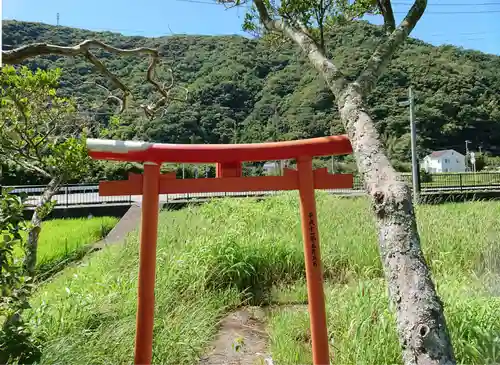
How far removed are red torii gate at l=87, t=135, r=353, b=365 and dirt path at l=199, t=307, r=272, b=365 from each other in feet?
1.92

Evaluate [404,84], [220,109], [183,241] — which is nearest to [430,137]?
[404,84]

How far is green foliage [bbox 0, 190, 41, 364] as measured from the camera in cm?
156

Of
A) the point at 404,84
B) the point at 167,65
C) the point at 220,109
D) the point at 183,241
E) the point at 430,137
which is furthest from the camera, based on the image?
the point at 430,137

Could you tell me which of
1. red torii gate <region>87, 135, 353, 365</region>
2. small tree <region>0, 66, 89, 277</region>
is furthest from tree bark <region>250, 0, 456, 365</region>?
small tree <region>0, 66, 89, 277</region>

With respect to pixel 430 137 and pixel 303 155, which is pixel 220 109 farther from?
pixel 303 155

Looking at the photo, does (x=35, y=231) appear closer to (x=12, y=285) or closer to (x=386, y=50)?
(x=12, y=285)

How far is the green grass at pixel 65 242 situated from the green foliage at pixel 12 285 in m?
3.66

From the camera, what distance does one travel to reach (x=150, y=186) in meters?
2.23

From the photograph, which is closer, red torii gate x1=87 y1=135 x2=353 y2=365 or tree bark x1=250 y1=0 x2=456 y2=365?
tree bark x1=250 y1=0 x2=456 y2=365

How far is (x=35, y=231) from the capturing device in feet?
7.74

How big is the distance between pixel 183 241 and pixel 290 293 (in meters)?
1.73

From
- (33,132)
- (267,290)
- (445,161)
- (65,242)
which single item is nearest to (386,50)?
(267,290)

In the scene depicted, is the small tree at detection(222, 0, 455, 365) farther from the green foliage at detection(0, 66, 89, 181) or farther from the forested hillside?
the forested hillside

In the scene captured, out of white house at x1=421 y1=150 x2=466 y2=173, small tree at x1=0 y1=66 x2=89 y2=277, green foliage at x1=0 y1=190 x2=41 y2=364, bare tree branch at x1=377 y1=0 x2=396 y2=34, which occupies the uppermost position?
white house at x1=421 y1=150 x2=466 y2=173
